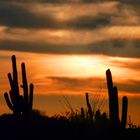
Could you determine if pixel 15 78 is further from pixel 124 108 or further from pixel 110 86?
pixel 124 108

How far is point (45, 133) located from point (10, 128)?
2014 mm

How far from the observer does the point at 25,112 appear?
27.4m

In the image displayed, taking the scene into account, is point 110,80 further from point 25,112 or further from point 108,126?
point 25,112

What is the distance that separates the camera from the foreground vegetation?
25.3m

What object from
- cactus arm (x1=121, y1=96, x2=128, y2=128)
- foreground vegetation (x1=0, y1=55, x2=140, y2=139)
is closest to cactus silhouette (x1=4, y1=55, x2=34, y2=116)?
foreground vegetation (x1=0, y1=55, x2=140, y2=139)

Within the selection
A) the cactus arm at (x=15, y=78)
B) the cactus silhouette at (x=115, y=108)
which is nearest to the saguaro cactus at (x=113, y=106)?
the cactus silhouette at (x=115, y=108)

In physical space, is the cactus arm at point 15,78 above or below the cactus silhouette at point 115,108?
above

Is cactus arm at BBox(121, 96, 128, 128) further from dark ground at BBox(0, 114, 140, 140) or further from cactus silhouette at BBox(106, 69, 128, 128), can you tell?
dark ground at BBox(0, 114, 140, 140)

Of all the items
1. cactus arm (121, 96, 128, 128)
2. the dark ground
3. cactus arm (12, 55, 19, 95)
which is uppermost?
cactus arm (12, 55, 19, 95)

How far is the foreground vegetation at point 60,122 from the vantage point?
25328 millimetres

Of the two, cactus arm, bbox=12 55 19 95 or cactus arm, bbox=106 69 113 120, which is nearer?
cactus arm, bbox=106 69 113 120

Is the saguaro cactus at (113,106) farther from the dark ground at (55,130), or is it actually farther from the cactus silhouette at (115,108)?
the dark ground at (55,130)

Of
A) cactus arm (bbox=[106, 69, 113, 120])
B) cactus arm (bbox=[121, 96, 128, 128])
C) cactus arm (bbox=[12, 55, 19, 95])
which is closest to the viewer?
cactus arm (bbox=[121, 96, 128, 128])

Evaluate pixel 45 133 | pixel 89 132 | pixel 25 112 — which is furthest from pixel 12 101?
pixel 89 132
